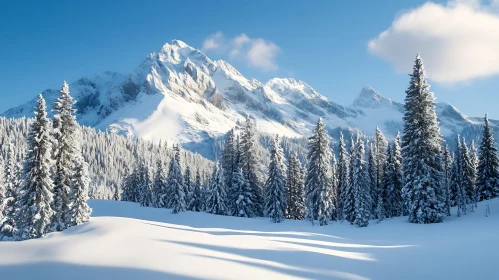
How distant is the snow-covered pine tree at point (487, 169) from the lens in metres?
42.7

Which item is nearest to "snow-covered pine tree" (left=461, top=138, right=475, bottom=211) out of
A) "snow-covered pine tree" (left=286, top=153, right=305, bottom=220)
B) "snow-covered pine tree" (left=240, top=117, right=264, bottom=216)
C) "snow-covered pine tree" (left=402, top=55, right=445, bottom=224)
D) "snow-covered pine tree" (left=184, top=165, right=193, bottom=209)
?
"snow-covered pine tree" (left=286, top=153, right=305, bottom=220)

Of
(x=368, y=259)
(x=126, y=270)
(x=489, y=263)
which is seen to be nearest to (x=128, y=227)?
(x=126, y=270)

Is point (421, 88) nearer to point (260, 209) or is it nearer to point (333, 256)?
point (333, 256)

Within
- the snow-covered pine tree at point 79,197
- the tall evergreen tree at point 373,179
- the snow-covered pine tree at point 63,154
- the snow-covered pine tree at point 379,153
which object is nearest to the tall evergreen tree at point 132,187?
the snow-covered pine tree at point 63,154

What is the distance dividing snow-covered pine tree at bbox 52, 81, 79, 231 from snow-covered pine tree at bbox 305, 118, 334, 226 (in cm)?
2495

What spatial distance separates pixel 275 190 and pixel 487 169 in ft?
95.3

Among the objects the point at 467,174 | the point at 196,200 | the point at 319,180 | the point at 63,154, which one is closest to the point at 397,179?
the point at 319,180

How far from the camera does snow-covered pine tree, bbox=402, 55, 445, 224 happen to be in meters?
27.5

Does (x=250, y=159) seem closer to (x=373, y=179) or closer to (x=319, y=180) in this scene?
(x=319, y=180)

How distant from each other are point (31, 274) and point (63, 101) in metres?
20.0

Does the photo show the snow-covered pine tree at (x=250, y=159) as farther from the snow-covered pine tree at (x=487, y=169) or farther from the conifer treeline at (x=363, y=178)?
the snow-covered pine tree at (x=487, y=169)

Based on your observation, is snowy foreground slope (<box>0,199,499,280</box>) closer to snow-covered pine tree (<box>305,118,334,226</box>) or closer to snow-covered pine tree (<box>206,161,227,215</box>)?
snow-covered pine tree (<box>305,118,334,226</box>)

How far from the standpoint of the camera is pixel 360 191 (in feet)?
112

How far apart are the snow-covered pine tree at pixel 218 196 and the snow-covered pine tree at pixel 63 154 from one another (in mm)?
21062
